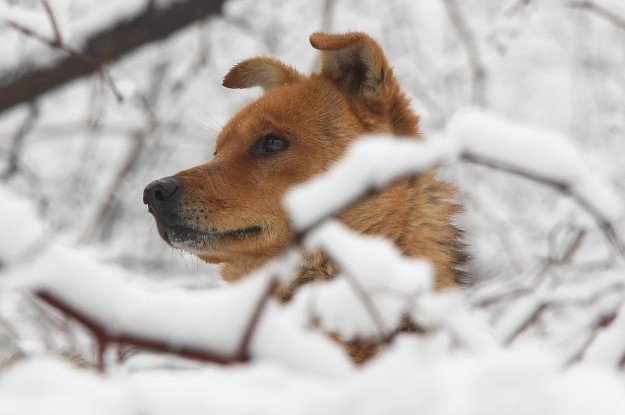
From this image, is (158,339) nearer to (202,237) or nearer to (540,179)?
(540,179)

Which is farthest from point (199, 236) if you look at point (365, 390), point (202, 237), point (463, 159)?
point (365, 390)

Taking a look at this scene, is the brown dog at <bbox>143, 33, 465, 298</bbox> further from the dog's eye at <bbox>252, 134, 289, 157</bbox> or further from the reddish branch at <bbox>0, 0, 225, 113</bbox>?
the reddish branch at <bbox>0, 0, 225, 113</bbox>

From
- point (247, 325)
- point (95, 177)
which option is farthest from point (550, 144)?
point (95, 177)

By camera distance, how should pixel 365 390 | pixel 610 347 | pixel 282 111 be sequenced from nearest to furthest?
pixel 365 390 → pixel 610 347 → pixel 282 111

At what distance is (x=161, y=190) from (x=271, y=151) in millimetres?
512

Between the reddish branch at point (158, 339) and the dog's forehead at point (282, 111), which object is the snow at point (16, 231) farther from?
the dog's forehead at point (282, 111)

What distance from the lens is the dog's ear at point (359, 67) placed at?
361cm

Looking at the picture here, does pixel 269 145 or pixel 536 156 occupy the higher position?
pixel 536 156

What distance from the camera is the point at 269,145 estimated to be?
3.60 m

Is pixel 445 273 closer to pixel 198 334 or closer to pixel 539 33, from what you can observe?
pixel 198 334

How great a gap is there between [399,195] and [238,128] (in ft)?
2.65

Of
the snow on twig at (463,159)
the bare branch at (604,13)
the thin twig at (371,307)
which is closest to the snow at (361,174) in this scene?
the snow on twig at (463,159)

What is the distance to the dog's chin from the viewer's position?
3.31 m

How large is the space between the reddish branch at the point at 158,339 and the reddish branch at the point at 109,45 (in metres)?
3.04
